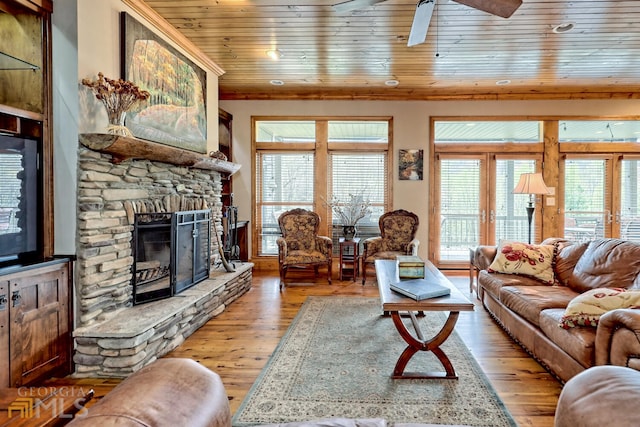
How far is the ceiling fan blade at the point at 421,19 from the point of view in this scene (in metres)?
2.43

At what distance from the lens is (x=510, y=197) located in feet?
19.6

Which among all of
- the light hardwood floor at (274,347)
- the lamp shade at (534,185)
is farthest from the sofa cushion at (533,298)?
the lamp shade at (534,185)

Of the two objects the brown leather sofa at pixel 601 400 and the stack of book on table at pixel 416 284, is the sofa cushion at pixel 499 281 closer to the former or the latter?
the stack of book on table at pixel 416 284

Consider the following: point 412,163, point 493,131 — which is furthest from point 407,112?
point 493,131

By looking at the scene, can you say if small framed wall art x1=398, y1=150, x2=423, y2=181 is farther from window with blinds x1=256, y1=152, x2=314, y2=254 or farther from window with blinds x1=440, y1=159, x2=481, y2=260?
window with blinds x1=256, y1=152, x2=314, y2=254

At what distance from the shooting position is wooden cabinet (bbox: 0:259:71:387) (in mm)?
2061

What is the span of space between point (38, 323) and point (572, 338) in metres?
3.36

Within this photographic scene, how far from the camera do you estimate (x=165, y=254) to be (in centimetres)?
342

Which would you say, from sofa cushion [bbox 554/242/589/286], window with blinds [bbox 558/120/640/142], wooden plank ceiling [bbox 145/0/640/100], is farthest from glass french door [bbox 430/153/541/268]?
sofa cushion [bbox 554/242/589/286]

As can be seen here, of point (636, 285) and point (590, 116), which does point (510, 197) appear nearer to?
point (590, 116)

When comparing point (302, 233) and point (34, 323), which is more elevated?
point (302, 233)

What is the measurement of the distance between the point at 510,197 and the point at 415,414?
4.96m

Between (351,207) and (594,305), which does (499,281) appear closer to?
(594,305)

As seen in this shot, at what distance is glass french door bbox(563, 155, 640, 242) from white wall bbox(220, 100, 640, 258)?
814mm
